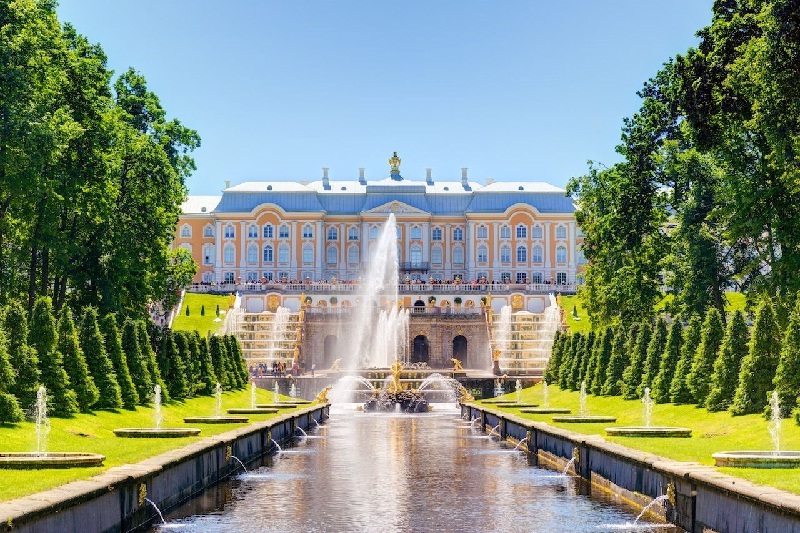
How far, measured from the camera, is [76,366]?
1146 inches

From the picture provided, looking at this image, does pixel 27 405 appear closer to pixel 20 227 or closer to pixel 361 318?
pixel 20 227

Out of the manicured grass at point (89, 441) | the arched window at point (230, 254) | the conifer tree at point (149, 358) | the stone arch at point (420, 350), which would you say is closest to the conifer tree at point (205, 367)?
the conifer tree at point (149, 358)

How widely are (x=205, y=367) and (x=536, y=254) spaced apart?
273 feet

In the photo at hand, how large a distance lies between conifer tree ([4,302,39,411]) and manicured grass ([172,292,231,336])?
189 ft

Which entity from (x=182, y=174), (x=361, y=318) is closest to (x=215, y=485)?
(x=182, y=174)

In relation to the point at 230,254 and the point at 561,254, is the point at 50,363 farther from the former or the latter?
the point at 561,254

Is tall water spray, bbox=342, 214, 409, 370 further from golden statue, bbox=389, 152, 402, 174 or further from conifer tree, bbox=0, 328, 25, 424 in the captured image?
conifer tree, bbox=0, 328, 25, 424

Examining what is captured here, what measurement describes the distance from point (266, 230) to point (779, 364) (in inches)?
4083

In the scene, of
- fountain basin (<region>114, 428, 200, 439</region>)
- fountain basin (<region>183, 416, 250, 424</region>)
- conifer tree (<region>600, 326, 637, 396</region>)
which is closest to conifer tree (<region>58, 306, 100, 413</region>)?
fountain basin (<region>183, 416, 250, 424</region>)

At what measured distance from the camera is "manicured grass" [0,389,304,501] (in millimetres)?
14383

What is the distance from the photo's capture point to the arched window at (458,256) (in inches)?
5007

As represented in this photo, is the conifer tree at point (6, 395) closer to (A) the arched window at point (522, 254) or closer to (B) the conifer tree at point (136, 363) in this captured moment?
(B) the conifer tree at point (136, 363)

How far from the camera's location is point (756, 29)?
31.9 metres

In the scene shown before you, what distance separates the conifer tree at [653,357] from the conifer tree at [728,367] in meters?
8.27
